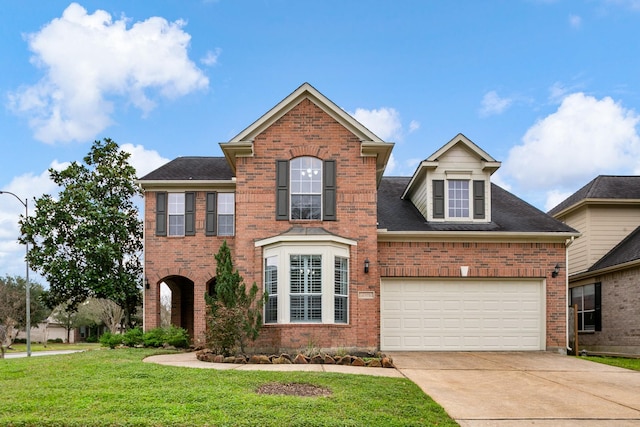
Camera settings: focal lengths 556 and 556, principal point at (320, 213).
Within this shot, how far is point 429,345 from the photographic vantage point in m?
16.5

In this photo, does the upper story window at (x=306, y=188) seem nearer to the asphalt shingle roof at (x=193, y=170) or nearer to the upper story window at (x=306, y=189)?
the upper story window at (x=306, y=189)

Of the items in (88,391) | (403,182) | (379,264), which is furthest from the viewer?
(403,182)

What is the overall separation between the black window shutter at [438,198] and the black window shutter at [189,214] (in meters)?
7.95

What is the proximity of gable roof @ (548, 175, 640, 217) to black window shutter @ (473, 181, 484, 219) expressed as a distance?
566 centimetres

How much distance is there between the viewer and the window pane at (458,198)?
690 inches

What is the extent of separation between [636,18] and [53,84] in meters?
16.9

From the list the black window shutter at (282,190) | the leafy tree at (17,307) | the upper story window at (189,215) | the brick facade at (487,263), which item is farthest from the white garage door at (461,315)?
the leafy tree at (17,307)

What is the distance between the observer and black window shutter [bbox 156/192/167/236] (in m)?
18.6

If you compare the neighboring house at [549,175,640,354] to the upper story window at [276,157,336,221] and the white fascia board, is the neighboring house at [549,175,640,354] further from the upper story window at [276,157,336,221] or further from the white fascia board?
the upper story window at [276,157,336,221]

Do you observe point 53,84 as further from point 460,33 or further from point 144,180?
point 460,33

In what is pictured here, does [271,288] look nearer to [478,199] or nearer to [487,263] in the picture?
[487,263]

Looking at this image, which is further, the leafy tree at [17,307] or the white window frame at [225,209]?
the leafy tree at [17,307]

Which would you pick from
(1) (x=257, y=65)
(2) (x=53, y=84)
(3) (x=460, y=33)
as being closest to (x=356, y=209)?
(1) (x=257, y=65)

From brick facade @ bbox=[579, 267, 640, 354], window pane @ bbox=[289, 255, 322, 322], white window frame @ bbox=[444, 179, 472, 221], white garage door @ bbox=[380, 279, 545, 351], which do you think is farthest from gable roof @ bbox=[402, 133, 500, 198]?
brick facade @ bbox=[579, 267, 640, 354]
